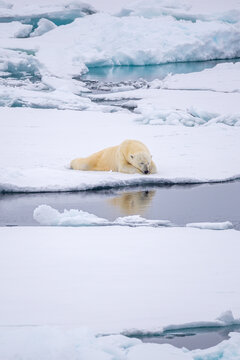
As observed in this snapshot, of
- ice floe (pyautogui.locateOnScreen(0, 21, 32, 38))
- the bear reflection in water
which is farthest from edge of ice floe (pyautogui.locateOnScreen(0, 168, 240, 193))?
ice floe (pyautogui.locateOnScreen(0, 21, 32, 38))

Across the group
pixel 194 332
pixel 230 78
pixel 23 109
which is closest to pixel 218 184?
pixel 194 332

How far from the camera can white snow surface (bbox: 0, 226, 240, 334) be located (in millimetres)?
2381

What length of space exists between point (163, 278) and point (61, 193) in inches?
93.9

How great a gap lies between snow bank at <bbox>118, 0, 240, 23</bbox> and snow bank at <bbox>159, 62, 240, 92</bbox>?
762 centimetres

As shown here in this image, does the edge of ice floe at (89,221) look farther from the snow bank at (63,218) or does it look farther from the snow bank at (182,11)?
the snow bank at (182,11)

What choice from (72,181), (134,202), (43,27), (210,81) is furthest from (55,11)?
(134,202)

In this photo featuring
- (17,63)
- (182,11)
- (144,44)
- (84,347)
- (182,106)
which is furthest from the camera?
(182,11)

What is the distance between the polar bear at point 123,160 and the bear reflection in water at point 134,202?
472 millimetres

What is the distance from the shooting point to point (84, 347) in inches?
80.3

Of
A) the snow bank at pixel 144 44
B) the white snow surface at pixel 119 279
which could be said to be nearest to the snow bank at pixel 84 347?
the white snow surface at pixel 119 279

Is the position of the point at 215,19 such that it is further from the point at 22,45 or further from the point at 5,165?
the point at 5,165

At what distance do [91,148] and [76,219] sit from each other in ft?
10.2

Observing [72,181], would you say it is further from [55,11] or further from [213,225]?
[55,11]

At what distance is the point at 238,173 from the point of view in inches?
220
